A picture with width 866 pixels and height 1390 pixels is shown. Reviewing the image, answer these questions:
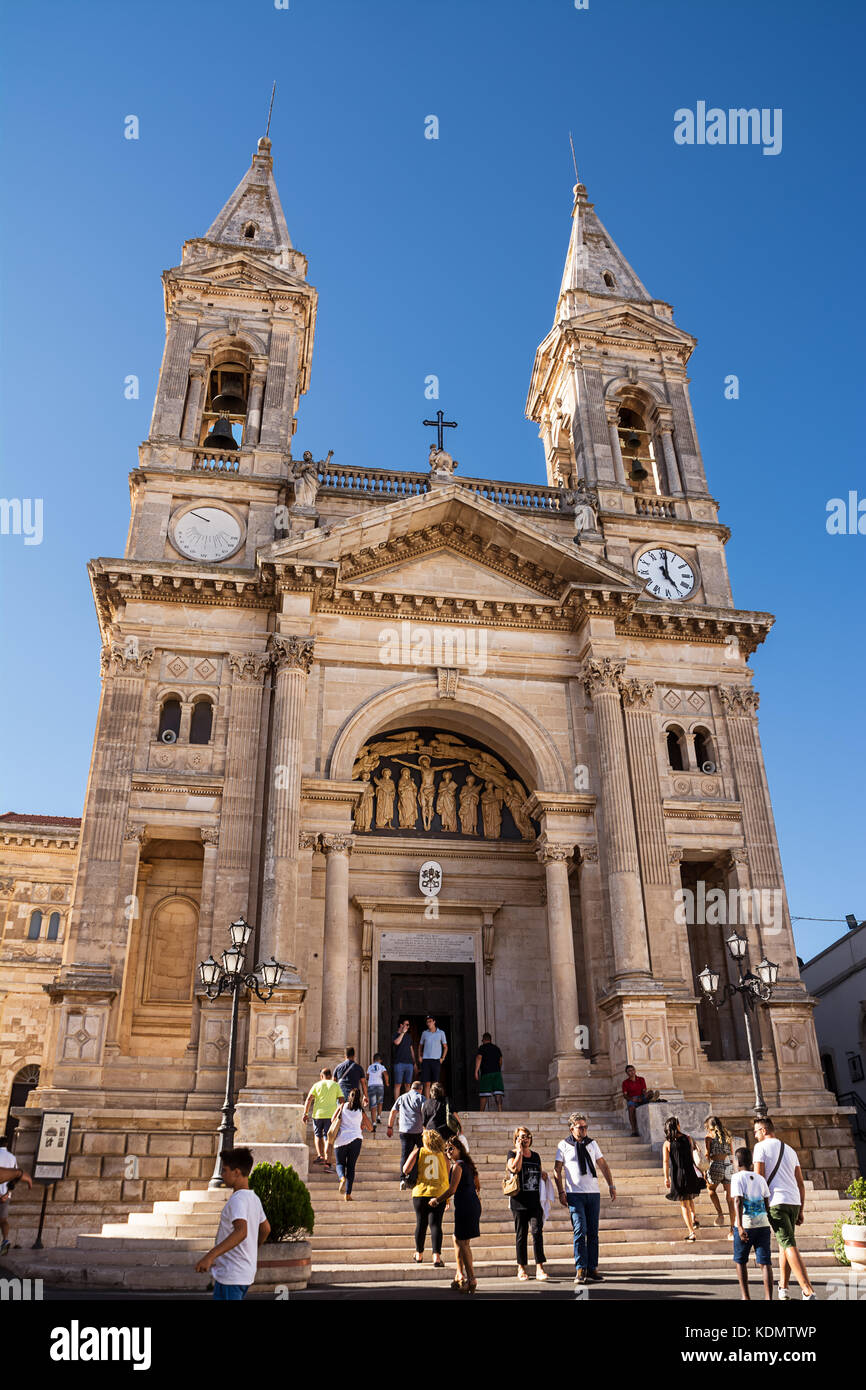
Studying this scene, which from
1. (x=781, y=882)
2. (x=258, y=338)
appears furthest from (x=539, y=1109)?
(x=258, y=338)

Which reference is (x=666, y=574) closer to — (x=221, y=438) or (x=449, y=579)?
(x=449, y=579)

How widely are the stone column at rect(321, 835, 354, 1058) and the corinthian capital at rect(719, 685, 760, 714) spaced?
10.2m

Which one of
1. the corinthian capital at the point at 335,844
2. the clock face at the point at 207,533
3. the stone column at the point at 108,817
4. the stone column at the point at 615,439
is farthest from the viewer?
the stone column at the point at 615,439

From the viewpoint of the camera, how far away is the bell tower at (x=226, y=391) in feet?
86.6

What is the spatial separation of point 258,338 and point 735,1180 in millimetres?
26131

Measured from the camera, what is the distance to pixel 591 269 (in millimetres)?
34938

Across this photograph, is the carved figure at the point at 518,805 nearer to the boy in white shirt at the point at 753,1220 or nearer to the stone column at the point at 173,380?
the stone column at the point at 173,380

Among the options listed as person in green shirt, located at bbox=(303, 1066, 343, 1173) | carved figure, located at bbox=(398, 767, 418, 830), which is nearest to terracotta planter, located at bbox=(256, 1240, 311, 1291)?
person in green shirt, located at bbox=(303, 1066, 343, 1173)

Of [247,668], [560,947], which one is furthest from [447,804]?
[247,668]

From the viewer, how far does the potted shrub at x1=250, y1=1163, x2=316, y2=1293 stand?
11859 millimetres

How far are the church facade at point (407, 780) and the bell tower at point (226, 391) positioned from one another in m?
0.11

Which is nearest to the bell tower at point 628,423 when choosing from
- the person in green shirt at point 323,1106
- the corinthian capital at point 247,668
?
the corinthian capital at point 247,668

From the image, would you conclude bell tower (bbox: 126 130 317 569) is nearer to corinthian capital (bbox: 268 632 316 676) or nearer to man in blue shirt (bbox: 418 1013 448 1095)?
corinthian capital (bbox: 268 632 316 676)
